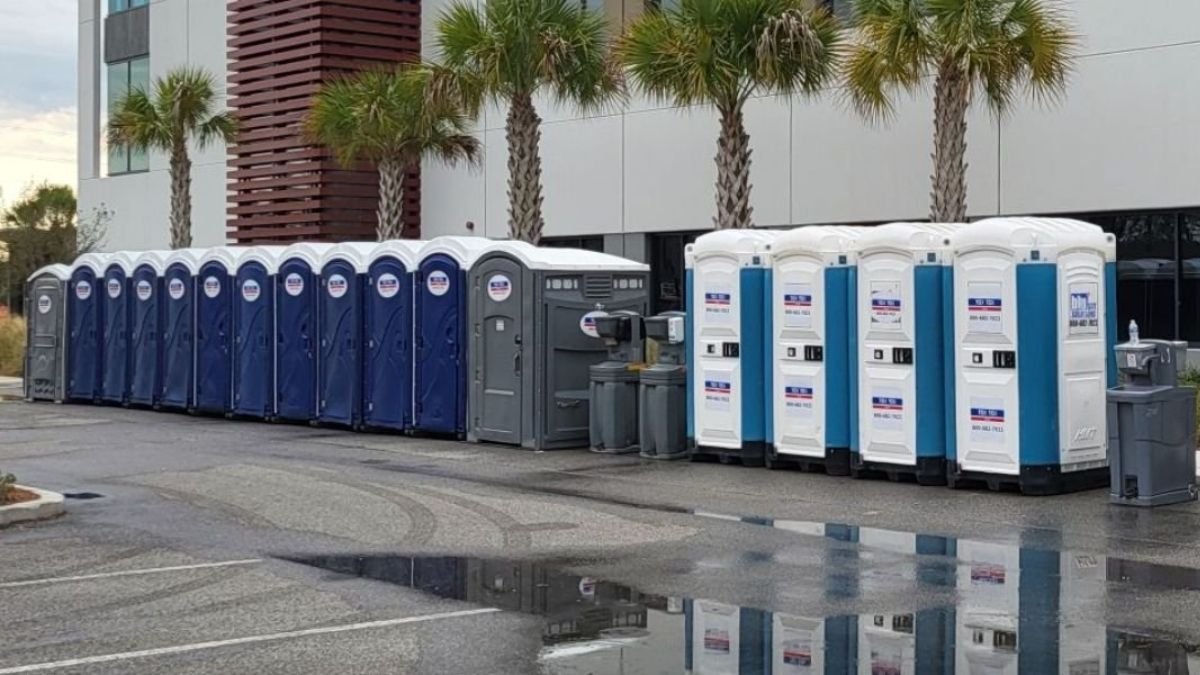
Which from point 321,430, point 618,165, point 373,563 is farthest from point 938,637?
point 618,165

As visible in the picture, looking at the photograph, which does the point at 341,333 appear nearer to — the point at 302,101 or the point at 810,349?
the point at 810,349

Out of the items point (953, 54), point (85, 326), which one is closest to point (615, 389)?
point (953, 54)

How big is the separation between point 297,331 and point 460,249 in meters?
3.53

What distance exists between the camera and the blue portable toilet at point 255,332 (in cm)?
2139

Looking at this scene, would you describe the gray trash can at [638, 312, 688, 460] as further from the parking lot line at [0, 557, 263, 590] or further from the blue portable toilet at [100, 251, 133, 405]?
the blue portable toilet at [100, 251, 133, 405]

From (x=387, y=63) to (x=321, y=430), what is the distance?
1195cm

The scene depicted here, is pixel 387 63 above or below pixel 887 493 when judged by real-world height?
above

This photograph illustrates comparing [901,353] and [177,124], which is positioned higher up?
[177,124]

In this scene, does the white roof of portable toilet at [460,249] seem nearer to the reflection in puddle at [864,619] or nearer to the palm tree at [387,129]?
the palm tree at [387,129]

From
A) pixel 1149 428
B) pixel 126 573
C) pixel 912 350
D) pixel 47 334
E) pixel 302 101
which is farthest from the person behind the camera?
pixel 302 101

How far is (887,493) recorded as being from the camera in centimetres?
1356

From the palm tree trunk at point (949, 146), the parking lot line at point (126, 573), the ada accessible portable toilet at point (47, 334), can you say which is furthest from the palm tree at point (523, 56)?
the parking lot line at point (126, 573)

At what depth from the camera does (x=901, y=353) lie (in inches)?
552

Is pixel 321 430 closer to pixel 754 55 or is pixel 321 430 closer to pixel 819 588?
pixel 754 55
